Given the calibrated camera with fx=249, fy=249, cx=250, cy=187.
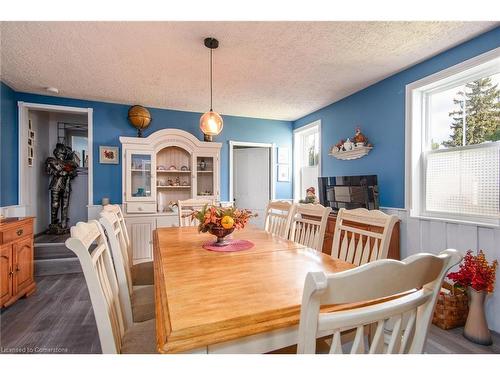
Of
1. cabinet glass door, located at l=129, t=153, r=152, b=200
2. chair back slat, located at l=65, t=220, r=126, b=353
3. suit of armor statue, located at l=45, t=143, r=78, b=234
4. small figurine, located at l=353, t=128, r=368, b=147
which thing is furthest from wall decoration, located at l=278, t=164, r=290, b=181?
chair back slat, located at l=65, t=220, r=126, b=353

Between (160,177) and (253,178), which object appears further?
(253,178)

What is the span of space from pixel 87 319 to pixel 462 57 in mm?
4053

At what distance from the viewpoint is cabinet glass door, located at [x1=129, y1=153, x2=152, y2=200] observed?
378cm

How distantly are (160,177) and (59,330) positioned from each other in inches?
97.6

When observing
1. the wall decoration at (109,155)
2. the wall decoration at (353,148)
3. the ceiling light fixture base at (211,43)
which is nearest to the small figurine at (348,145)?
the wall decoration at (353,148)

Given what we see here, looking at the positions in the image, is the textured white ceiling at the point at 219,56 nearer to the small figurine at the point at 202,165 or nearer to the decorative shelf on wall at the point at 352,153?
the decorative shelf on wall at the point at 352,153

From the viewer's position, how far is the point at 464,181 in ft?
7.52

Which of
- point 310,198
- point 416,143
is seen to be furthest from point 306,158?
point 416,143

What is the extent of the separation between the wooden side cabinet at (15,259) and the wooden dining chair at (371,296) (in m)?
3.01

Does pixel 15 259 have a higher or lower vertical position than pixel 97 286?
lower

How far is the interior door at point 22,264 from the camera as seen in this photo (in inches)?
97.9

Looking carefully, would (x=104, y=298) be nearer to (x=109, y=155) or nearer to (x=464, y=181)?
(x=464, y=181)
